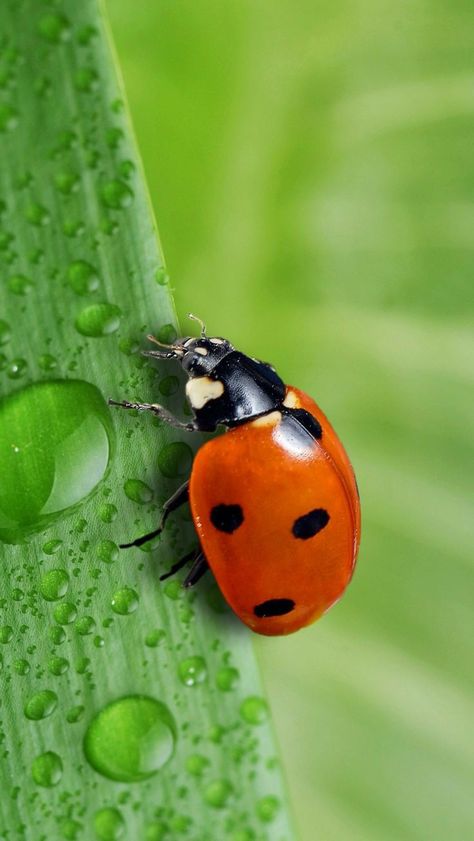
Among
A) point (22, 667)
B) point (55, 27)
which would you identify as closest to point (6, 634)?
point (22, 667)

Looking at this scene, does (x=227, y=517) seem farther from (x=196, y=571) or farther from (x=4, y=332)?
(x=4, y=332)

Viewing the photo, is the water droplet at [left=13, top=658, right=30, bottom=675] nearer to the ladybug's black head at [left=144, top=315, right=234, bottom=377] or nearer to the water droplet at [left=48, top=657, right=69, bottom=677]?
the water droplet at [left=48, top=657, right=69, bottom=677]

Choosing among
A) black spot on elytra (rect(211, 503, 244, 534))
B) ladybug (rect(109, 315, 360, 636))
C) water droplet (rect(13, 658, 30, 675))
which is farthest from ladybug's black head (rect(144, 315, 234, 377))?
water droplet (rect(13, 658, 30, 675))

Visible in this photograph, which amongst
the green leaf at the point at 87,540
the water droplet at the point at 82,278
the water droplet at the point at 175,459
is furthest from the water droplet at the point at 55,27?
the water droplet at the point at 175,459

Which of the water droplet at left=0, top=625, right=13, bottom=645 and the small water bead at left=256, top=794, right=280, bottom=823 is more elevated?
the water droplet at left=0, top=625, right=13, bottom=645

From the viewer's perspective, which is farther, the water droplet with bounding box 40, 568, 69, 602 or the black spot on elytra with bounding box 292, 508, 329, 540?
the black spot on elytra with bounding box 292, 508, 329, 540

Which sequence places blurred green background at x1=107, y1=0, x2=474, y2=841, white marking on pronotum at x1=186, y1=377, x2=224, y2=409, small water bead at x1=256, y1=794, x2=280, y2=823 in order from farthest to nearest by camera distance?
1. blurred green background at x1=107, y1=0, x2=474, y2=841
2. white marking on pronotum at x1=186, y1=377, x2=224, y2=409
3. small water bead at x1=256, y1=794, x2=280, y2=823
